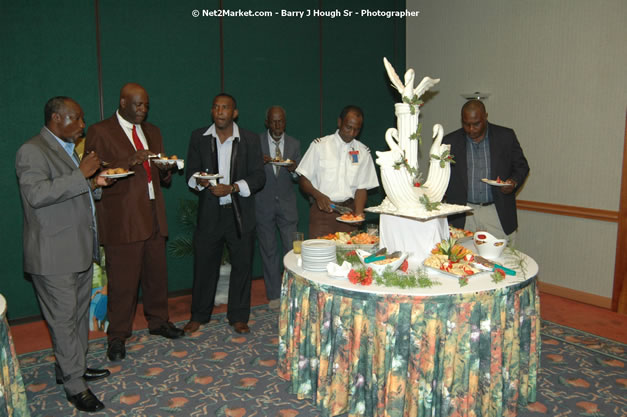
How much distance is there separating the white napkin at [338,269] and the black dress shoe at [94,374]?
188cm

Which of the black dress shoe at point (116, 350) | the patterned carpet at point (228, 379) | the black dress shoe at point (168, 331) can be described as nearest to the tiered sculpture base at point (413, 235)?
the patterned carpet at point (228, 379)

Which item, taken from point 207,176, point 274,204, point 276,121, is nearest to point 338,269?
point 207,176

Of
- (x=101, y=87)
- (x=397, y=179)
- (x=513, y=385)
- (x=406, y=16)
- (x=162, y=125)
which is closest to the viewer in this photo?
(x=513, y=385)

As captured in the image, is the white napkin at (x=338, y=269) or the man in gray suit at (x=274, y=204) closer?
the white napkin at (x=338, y=269)

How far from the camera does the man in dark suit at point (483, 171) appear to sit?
12.9 ft

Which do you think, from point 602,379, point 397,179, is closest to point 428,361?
point 397,179

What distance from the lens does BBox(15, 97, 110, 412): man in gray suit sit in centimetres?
267

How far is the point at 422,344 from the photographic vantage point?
7.52 feet

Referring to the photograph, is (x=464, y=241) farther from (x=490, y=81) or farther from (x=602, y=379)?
(x=490, y=81)

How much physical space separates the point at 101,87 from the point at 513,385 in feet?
14.7

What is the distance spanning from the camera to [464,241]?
330 cm

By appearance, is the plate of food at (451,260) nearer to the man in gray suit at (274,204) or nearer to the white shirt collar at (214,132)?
the white shirt collar at (214,132)

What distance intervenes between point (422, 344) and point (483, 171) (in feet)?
7.16

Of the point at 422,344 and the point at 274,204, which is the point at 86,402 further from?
the point at 274,204
